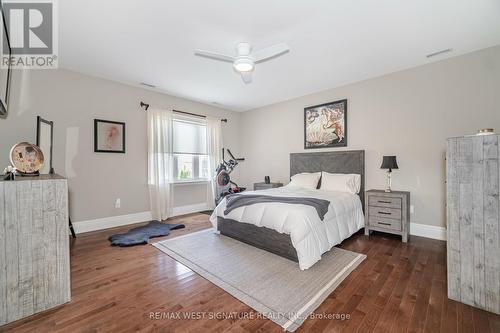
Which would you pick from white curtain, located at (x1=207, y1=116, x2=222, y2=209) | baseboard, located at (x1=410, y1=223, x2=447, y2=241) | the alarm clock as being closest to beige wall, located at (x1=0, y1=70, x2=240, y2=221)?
white curtain, located at (x1=207, y1=116, x2=222, y2=209)

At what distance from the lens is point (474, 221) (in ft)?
5.78

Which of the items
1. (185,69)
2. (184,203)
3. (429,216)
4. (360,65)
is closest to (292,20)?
(360,65)

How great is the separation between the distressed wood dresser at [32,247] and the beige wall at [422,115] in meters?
4.33

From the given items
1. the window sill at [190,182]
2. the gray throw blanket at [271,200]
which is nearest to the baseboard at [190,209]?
the window sill at [190,182]

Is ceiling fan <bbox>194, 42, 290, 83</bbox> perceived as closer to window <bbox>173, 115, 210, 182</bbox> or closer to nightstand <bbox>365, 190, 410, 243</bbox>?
nightstand <bbox>365, 190, 410, 243</bbox>

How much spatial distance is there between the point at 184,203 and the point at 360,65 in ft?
14.7

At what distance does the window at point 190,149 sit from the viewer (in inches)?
198

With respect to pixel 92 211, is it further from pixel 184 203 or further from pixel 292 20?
pixel 292 20

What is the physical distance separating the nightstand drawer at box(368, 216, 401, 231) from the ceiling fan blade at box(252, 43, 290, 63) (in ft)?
9.34

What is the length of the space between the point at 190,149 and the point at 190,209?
1.47 m

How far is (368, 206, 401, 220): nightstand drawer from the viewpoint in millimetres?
3213

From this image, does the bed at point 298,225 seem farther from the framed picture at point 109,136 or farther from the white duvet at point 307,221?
the framed picture at point 109,136

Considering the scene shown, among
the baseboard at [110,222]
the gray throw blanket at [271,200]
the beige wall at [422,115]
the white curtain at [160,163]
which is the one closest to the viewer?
the gray throw blanket at [271,200]

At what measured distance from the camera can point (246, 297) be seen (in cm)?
188
